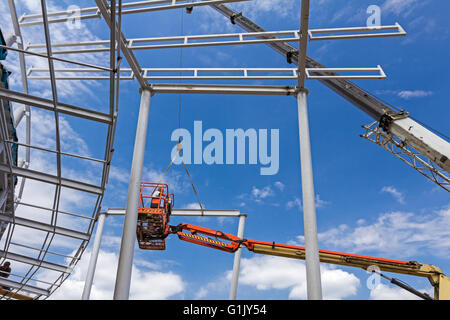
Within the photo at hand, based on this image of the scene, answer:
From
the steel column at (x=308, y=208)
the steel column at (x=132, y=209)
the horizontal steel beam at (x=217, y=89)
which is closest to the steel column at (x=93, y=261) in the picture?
the steel column at (x=132, y=209)

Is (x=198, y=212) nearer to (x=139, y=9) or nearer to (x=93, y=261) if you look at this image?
(x=93, y=261)

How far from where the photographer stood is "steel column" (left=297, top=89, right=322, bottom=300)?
884 centimetres

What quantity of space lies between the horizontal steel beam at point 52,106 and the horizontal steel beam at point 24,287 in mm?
9131

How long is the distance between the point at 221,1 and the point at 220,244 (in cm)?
1152

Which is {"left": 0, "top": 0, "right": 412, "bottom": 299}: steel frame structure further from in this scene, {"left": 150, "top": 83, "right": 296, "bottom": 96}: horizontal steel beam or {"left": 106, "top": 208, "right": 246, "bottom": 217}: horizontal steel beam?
{"left": 106, "top": 208, "right": 246, "bottom": 217}: horizontal steel beam

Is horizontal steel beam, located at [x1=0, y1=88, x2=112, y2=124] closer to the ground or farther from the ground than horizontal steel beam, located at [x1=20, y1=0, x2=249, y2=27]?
closer to the ground

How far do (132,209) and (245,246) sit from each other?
9.03 m

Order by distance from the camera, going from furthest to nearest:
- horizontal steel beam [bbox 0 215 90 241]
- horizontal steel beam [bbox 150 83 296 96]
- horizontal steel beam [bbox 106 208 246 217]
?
1. horizontal steel beam [bbox 106 208 246 217]
2. horizontal steel beam [bbox 0 215 90 241]
3. horizontal steel beam [bbox 150 83 296 96]

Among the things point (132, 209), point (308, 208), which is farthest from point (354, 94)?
point (132, 209)

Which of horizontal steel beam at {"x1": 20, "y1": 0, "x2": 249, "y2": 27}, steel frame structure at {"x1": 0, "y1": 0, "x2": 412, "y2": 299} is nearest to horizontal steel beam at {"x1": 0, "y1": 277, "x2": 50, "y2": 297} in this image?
steel frame structure at {"x1": 0, "y1": 0, "x2": 412, "y2": 299}

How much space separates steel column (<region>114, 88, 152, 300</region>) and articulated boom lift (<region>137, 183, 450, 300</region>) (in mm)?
4879

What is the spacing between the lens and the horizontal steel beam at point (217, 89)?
448 inches

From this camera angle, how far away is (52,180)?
10.7 metres
